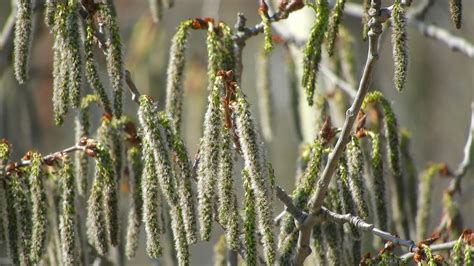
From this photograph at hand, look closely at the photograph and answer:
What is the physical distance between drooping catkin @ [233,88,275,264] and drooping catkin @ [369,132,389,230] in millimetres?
792

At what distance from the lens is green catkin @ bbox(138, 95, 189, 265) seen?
11.3ft

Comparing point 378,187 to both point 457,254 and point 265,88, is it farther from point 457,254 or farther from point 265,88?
point 265,88

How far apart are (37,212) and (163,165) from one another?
1.98 ft

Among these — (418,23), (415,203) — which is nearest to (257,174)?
(415,203)

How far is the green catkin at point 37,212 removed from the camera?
147 inches

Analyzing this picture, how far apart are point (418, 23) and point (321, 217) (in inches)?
102

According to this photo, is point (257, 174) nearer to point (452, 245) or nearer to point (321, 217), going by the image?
point (321, 217)

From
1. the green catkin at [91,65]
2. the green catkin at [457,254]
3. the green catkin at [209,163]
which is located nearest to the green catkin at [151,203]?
the green catkin at [209,163]

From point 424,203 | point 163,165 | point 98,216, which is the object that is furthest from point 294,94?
point 163,165

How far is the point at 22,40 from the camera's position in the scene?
370 cm

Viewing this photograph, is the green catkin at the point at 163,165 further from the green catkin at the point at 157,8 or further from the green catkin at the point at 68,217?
the green catkin at the point at 157,8

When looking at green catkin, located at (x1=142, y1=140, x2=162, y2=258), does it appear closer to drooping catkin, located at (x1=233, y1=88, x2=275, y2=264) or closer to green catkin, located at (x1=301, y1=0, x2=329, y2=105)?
drooping catkin, located at (x1=233, y1=88, x2=275, y2=264)

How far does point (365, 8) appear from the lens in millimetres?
3943

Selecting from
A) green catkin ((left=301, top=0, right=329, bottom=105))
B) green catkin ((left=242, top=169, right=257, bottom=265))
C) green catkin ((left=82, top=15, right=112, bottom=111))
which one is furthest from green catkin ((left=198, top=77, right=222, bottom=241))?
green catkin ((left=82, top=15, right=112, bottom=111))
